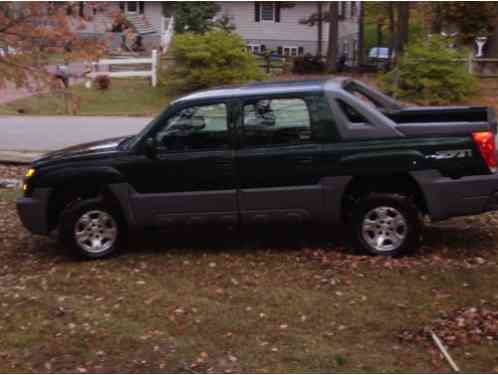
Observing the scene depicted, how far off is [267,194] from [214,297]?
4.74 ft

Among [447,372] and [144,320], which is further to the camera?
[144,320]

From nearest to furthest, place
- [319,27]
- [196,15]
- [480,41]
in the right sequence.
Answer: [480,41] < [319,27] < [196,15]

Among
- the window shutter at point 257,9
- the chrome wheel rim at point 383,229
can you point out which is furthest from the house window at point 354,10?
the chrome wheel rim at point 383,229

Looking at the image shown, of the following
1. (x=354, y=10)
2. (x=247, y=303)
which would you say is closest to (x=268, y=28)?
(x=354, y=10)

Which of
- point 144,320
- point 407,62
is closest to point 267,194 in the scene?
point 144,320

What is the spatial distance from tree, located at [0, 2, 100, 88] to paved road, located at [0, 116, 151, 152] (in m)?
4.77

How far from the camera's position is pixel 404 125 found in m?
7.72

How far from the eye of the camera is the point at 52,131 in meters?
18.9

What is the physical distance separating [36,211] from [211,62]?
740 inches

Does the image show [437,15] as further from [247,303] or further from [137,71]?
[247,303]

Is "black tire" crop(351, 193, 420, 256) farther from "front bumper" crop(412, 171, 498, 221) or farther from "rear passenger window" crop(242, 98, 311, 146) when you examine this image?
"rear passenger window" crop(242, 98, 311, 146)

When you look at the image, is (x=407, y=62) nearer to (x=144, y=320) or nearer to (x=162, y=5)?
(x=144, y=320)

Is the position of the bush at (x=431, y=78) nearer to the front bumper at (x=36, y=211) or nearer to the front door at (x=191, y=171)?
the front door at (x=191, y=171)

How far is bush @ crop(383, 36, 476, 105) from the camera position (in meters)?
22.4
